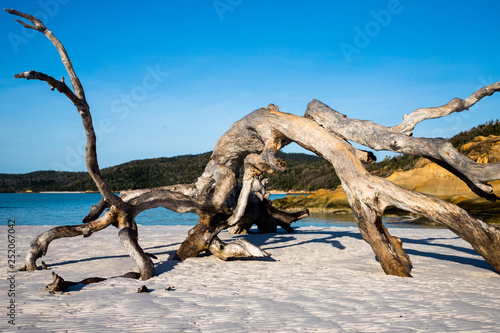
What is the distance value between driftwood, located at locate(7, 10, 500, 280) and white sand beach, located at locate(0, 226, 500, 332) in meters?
0.51

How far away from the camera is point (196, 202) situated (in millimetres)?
8211

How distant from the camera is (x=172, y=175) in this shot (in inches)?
2657

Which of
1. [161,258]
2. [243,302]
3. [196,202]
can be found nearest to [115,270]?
[161,258]

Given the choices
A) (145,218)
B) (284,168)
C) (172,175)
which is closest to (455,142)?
(145,218)

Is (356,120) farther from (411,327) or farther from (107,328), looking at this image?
(107,328)

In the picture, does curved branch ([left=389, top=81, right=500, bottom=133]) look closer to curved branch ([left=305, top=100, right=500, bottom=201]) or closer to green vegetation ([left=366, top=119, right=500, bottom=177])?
curved branch ([left=305, top=100, right=500, bottom=201])

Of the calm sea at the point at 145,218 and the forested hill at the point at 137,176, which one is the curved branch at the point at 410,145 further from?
the forested hill at the point at 137,176

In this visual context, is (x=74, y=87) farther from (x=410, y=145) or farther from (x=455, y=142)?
(x=455, y=142)

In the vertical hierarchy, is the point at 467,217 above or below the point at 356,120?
below

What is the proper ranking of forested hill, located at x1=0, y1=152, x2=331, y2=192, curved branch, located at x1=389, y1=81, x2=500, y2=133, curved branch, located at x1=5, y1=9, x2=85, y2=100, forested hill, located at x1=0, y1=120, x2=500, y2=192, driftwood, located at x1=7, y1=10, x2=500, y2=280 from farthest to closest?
forested hill, located at x1=0, y1=152, x2=331, y2=192, forested hill, located at x1=0, y1=120, x2=500, y2=192, curved branch, located at x1=389, y1=81, x2=500, y2=133, driftwood, located at x1=7, y1=10, x2=500, y2=280, curved branch, located at x1=5, y1=9, x2=85, y2=100

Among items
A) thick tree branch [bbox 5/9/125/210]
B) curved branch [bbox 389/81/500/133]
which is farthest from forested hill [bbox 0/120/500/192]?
thick tree branch [bbox 5/9/125/210]

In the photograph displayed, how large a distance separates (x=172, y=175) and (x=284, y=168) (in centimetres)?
6231

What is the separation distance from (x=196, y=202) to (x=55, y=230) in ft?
8.78

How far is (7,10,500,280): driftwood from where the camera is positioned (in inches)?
244
